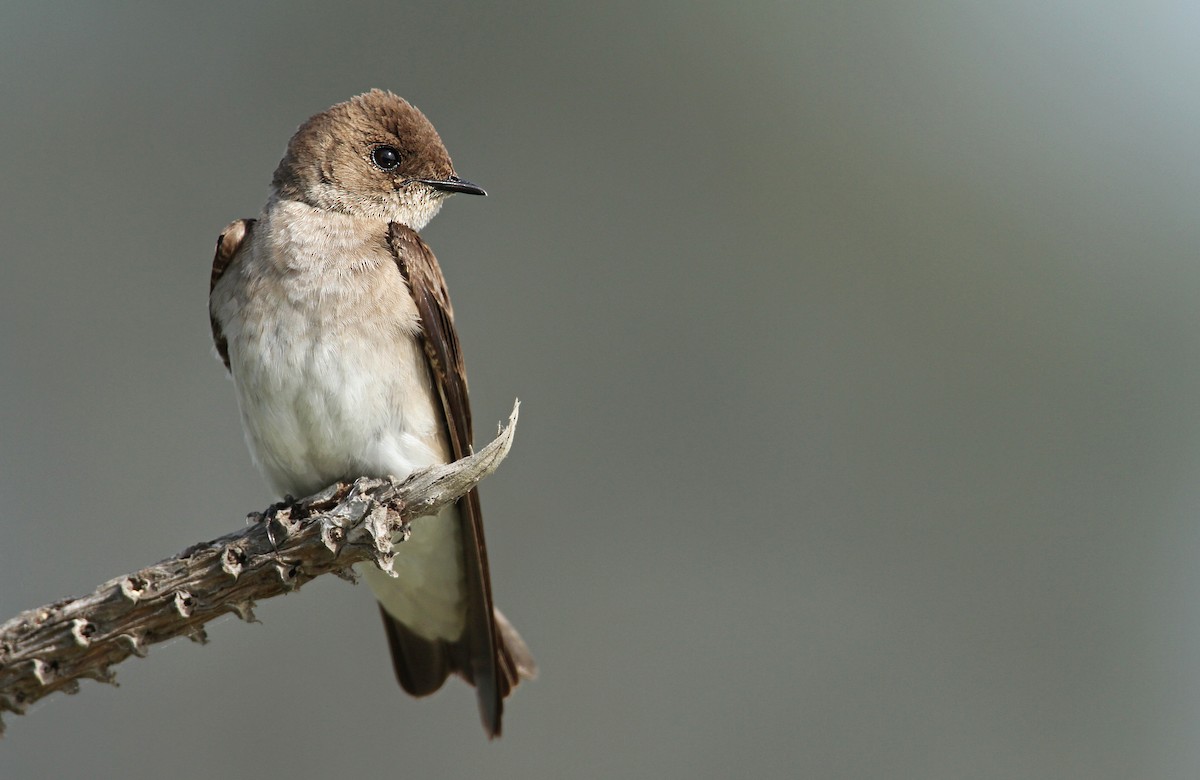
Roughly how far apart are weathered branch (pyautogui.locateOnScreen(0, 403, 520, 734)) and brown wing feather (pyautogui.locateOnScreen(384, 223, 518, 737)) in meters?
0.70

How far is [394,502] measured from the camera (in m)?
2.81

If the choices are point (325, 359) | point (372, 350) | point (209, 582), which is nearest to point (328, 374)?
point (325, 359)

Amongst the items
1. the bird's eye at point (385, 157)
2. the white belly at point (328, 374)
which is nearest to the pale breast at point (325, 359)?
the white belly at point (328, 374)

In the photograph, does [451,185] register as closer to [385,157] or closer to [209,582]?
[385,157]

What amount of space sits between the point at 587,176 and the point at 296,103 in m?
1.80

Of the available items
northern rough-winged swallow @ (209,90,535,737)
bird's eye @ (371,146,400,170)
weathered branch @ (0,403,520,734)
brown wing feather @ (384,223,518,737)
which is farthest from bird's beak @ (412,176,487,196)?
weathered branch @ (0,403,520,734)

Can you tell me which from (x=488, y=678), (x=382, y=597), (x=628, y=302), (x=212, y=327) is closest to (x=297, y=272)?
(x=212, y=327)

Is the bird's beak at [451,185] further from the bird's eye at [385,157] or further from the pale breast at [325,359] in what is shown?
the pale breast at [325,359]

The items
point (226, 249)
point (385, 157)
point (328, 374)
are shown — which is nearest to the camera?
point (328, 374)

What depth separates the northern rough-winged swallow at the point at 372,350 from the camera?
3.34m

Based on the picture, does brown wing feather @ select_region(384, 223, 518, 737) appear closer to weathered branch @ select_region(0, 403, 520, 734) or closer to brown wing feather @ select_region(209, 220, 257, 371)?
brown wing feather @ select_region(209, 220, 257, 371)

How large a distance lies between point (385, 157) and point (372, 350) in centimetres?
84

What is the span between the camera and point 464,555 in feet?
12.9

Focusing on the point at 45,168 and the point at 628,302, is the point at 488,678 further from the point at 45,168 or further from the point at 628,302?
the point at 45,168
